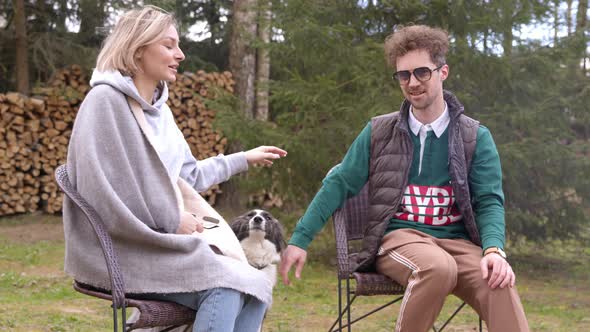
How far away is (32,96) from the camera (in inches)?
364

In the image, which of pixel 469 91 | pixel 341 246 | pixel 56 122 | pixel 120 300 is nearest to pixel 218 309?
pixel 120 300

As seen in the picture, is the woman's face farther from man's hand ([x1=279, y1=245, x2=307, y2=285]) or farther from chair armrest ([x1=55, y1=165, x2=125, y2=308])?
man's hand ([x1=279, y1=245, x2=307, y2=285])

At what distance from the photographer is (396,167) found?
2850 mm

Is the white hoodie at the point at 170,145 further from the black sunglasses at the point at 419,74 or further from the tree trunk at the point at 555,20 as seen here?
the tree trunk at the point at 555,20

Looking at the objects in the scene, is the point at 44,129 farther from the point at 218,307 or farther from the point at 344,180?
the point at 218,307

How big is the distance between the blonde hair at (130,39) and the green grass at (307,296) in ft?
7.72

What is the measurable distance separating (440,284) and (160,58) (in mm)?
1237

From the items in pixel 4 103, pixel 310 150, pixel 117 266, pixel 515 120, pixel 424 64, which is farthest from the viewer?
pixel 4 103

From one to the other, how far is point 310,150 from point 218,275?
165 inches

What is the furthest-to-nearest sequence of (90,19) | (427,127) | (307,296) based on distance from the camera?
(90,19), (307,296), (427,127)

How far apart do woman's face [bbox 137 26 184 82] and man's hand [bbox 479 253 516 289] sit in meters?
1.24

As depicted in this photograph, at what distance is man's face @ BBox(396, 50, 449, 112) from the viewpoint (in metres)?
2.79

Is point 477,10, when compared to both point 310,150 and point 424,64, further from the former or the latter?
point 424,64

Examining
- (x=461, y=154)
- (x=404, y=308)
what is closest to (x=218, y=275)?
(x=404, y=308)
